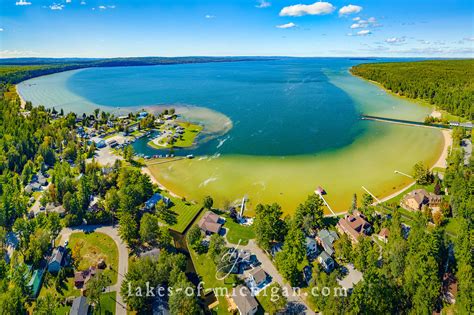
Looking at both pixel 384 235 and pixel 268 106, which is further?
pixel 268 106

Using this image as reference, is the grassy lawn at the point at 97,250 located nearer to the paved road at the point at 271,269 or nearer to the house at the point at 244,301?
the house at the point at 244,301

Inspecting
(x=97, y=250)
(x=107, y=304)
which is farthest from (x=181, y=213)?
(x=107, y=304)

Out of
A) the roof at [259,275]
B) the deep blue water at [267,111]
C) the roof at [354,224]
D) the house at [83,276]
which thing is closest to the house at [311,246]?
the roof at [354,224]

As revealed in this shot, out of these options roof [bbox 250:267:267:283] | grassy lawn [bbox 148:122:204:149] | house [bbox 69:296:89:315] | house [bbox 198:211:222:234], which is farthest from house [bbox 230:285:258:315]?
grassy lawn [bbox 148:122:204:149]

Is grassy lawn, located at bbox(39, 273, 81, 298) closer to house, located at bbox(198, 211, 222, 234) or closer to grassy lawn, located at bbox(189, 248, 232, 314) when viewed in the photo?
grassy lawn, located at bbox(189, 248, 232, 314)

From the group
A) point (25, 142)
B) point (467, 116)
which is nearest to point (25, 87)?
point (25, 142)

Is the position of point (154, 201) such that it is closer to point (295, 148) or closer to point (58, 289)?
point (58, 289)
